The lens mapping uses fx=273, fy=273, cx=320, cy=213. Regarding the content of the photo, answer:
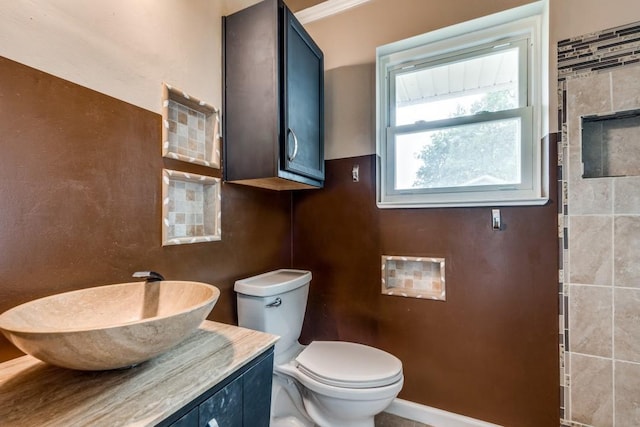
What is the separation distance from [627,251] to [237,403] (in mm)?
1635

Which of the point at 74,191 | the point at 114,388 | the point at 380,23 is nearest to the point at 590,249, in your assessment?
the point at 380,23

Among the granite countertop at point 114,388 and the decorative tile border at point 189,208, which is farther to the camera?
the decorative tile border at point 189,208

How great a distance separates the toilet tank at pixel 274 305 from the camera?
1.31 meters

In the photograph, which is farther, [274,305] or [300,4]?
[300,4]

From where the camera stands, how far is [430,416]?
1.47 m

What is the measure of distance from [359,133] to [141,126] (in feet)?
3.76

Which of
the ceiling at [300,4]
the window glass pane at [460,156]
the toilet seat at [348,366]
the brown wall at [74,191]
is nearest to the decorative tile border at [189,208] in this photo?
the brown wall at [74,191]

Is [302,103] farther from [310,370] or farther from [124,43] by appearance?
[310,370]

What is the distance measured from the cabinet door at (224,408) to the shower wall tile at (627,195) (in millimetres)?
1639

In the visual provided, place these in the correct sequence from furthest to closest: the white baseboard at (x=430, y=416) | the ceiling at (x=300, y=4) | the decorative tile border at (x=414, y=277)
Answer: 1. the ceiling at (x=300, y=4)
2. the decorative tile border at (x=414, y=277)
3. the white baseboard at (x=430, y=416)

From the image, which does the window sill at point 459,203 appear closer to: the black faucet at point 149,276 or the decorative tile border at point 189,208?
the decorative tile border at point 189,208

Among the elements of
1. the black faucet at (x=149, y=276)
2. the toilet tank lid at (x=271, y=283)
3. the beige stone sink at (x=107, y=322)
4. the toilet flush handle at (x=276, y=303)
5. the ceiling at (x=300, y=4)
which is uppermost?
the ceiling at (x=300, y=4)

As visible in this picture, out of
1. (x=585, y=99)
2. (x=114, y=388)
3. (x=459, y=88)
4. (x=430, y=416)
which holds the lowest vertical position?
(x=430, y=416)

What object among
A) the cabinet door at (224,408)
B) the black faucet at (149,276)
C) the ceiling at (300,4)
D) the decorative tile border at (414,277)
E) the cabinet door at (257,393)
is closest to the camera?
the cabinet door at (224,408)
